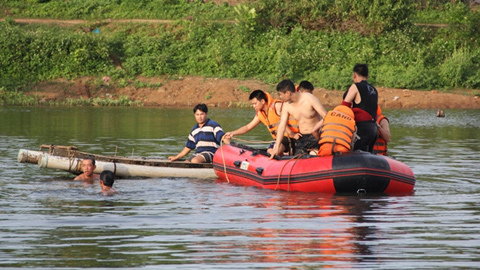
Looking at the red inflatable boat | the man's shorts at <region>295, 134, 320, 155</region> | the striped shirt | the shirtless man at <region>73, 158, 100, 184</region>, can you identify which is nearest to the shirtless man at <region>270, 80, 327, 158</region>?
the man's shorts at <region>295, 134, 320, 155</region>

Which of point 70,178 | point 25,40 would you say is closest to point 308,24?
point 25,40

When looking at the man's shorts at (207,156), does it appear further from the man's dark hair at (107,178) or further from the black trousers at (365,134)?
the black trousers at (365,134)

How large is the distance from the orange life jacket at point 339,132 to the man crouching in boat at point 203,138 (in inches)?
109

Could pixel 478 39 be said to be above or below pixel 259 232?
above

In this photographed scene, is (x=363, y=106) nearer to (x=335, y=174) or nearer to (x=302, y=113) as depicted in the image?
(x=302, y=113)

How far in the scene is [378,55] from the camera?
117 ft

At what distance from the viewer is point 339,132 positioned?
11.5m

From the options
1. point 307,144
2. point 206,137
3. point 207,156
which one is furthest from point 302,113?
point 207,156

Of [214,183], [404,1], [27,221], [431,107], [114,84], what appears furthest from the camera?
[404,1]

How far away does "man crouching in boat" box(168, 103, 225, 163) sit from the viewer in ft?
45.8

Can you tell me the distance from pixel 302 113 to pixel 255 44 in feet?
79.6

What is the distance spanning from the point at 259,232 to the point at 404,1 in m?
29.5

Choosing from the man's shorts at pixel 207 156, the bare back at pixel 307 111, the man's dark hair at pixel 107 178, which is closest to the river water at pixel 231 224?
the man's dark hair at pixel 107 178

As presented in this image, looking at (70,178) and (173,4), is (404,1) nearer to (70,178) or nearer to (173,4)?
(173,4)
